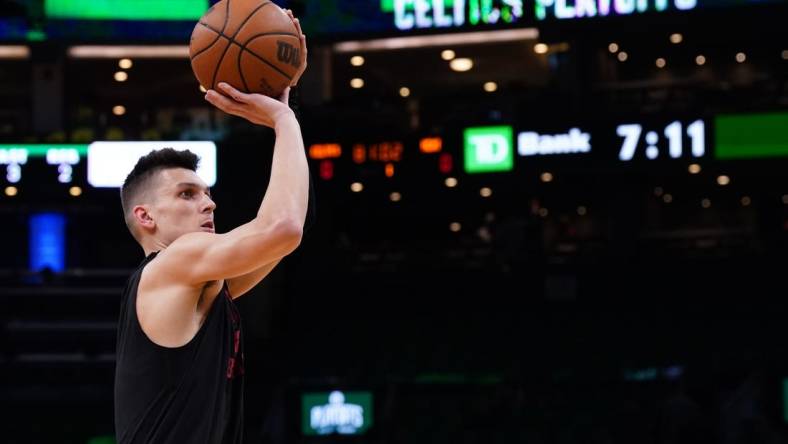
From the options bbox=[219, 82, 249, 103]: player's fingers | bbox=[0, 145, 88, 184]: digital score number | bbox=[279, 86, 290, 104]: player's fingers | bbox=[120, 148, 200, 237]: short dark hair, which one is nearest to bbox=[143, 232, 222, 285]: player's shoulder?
bbox=[120, 148, 200, 237]: short dark hair

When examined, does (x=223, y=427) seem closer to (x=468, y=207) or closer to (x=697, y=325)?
(x=697, y=325)

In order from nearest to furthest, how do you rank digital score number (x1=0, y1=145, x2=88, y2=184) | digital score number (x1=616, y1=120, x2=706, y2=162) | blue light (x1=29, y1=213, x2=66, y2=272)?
digital score number (x1=616, y1=120, x2=706, y2=162) → digital score number (x1=0, y1=145, x2=88, y2=184) → blue light (x1=29, y1=213, x2=66, y2=272)

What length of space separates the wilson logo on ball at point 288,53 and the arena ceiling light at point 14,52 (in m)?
15.0

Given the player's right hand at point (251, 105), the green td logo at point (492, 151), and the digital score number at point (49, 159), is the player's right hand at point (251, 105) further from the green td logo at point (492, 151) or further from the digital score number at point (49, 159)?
the digital score number at point (49, 159)

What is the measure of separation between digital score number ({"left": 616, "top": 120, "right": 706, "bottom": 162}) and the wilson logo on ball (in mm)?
9091

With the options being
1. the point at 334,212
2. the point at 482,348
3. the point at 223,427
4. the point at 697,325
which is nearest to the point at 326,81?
the point at 334,212

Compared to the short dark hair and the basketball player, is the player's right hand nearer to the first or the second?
the basketball player

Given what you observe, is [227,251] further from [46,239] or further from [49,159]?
[46,239]

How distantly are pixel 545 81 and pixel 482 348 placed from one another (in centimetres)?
533

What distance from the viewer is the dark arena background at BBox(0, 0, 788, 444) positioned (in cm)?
1244

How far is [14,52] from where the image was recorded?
1753cm

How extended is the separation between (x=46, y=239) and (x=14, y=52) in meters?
3.00

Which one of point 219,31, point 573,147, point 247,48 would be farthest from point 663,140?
point 247,48

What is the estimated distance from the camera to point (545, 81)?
60.7 feet
